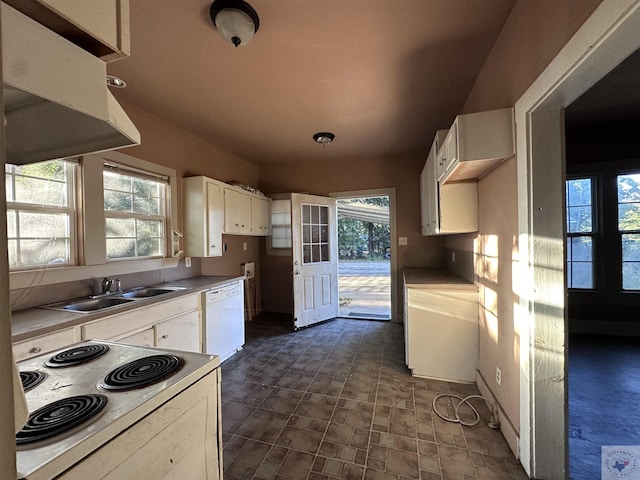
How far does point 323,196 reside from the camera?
450 centimetres

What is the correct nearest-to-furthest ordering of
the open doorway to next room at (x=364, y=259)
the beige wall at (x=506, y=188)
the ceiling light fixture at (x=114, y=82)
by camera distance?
the ceiling light fixture at (x=114, y=82), the beige wall at (x=506, y=188), the open doorway to next room at (x=364, y=259)

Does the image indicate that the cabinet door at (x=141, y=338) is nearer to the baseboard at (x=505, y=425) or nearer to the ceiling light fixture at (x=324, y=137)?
the baseboard at (x=505, y=425)

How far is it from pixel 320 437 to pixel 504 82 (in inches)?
105

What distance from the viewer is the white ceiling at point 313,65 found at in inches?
60.9

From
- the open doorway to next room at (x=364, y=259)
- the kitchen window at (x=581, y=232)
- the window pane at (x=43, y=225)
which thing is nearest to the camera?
the window pane at (x=43, y=225)

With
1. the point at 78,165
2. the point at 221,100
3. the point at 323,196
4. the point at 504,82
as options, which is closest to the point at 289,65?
the point at 221,100

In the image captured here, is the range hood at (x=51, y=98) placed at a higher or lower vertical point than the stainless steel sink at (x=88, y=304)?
higher

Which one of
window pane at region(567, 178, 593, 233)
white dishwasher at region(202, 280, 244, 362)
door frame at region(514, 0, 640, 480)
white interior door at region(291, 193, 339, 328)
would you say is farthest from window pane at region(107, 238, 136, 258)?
window pane at region(567, 178, 593, 233)

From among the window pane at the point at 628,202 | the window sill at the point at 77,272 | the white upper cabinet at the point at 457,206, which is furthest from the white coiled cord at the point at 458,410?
the window pane at the point at 628,202

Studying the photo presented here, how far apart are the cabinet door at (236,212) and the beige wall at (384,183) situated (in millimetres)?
1064

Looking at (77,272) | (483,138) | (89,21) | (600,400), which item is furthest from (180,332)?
(600,400)

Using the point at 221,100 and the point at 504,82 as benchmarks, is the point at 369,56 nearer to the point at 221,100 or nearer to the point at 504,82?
the point at 504,82

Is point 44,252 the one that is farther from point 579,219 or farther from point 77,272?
point 579,219

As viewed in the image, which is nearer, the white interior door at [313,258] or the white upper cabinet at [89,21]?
the white upper cabinet at [89,21]
